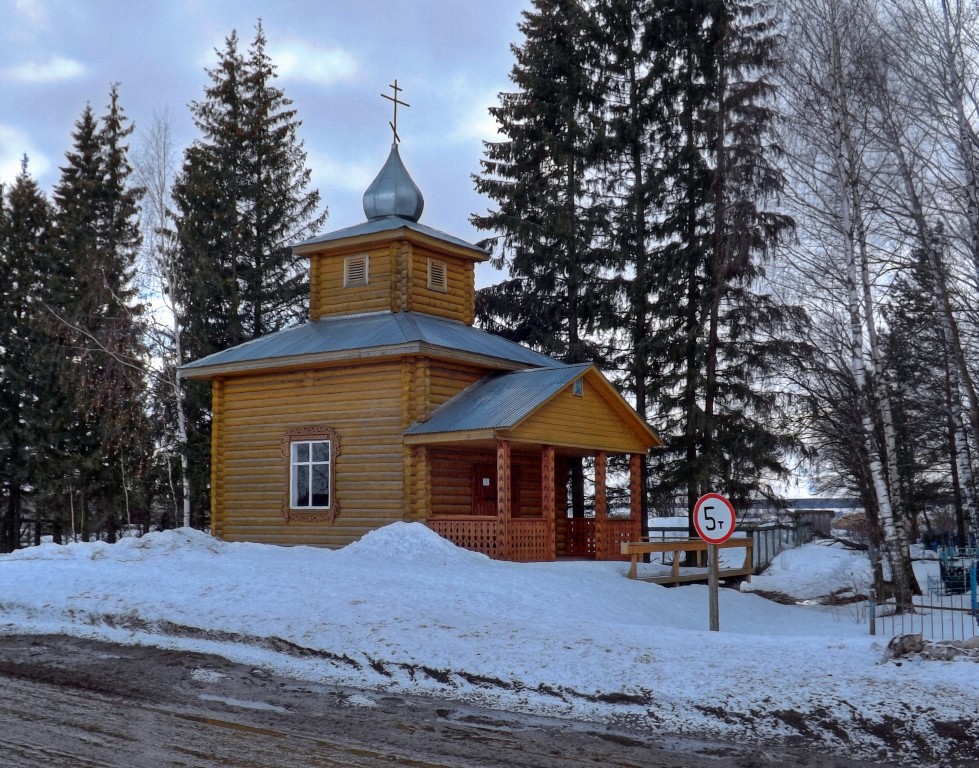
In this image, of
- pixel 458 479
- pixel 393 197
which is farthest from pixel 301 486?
pixel 393 197

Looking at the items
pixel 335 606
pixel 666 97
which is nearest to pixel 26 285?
pixel 666 97

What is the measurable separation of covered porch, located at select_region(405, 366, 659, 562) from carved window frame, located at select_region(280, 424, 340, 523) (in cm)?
220

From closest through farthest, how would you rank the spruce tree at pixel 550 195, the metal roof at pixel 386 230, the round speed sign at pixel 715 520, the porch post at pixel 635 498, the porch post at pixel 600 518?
the round speed sign at pixel 715 520, the porch post at pixel 600 518, the porch post at pixel 635 498, the metal roof at pixel 386 230, the spruce tree at pixel 550 195

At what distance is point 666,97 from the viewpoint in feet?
101

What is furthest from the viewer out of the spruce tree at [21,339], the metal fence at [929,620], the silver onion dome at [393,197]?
the spruce tree at [21,339]

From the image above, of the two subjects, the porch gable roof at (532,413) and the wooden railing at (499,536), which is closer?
the wooden railing at (499,536)

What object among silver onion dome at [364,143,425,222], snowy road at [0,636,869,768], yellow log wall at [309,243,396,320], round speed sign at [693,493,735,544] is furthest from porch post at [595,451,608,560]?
snowy road at [0,636,869,768]

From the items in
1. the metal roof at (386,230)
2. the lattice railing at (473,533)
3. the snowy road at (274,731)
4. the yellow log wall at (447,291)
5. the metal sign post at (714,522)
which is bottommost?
the snowy road at (274,731)

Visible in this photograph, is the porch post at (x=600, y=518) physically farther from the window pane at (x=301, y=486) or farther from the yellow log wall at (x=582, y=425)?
the window pane at (x=301, y=486)

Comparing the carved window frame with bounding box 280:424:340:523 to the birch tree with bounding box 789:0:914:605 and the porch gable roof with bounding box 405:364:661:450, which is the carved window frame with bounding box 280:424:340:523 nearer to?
the porch gable roof with bounding box 405:364:661:450

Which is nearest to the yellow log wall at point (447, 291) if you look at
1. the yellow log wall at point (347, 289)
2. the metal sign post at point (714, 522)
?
the yellow log wall at point (347, 289)

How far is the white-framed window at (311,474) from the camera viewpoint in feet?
73.2

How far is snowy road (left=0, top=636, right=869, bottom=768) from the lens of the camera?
7.04 meters

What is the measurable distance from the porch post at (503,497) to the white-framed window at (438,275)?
6838mm
